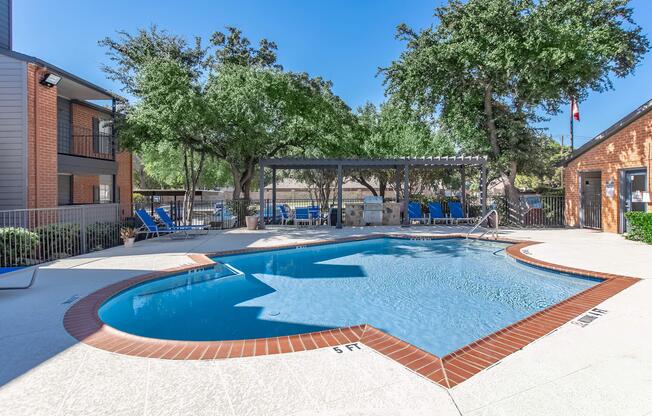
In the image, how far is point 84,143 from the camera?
52.5 ft

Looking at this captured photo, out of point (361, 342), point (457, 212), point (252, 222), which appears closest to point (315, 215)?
point (252, 222)

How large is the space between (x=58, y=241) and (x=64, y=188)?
362 inches

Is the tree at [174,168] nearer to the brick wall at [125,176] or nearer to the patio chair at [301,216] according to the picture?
the brick wall at [125,176]

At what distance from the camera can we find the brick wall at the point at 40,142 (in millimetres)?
10484

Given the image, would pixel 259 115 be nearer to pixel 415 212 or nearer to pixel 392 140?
pixel 415 212

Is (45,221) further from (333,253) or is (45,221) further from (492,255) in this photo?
(492,255)

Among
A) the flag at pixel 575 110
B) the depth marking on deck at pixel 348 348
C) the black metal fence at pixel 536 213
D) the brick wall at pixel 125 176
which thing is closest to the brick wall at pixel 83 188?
the brick wall at pixel 125 176

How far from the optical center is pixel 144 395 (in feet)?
9.32

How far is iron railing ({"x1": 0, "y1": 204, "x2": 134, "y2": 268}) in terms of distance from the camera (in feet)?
25.7

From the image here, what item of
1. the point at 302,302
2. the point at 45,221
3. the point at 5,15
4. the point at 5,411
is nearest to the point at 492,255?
the point at 302,302

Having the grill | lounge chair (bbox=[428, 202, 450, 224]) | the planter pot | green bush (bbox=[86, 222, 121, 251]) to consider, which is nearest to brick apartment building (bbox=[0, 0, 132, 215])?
green bush (bbox=[86, 222, 121, 251])

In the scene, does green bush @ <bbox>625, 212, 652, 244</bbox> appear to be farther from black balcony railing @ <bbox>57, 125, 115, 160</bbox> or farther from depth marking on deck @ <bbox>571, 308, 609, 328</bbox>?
black balcony railing @ <bbox>57, 125, 115, 160</bbox>

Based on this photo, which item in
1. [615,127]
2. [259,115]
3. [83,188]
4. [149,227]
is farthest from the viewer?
[83,188]

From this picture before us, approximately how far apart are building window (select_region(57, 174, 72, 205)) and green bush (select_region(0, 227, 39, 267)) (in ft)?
31.2
